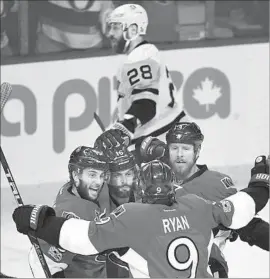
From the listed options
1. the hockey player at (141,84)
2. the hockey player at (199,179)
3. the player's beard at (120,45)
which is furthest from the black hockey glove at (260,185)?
the player's beard at (120,45)

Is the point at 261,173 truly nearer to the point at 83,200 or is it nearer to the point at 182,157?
the point at 182,157

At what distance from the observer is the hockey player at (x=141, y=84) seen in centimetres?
401

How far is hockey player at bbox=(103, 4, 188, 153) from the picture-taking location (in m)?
4.01

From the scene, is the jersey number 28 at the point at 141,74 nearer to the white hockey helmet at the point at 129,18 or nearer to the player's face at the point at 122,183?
the white hockey helmet at the point at 129,18

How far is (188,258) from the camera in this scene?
2766mm

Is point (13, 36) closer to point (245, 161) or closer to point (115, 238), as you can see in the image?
point (245, 161)

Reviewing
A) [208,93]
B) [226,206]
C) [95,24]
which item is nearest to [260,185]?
[226,206]

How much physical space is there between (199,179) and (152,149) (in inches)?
16.5

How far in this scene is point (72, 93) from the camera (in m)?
5.91

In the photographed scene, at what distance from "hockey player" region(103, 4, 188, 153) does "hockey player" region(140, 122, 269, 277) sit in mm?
595

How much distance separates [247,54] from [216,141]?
0.42m

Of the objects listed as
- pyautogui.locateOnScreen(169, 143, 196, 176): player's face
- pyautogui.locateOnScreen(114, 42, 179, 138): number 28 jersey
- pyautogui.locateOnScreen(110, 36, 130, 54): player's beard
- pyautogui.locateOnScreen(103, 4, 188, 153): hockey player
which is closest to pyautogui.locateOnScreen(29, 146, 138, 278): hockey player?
pyautogui.locateOnScreen(169, 143, 196, 176): player's face

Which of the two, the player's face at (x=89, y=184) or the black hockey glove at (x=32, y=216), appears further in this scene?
the player's face at (x=89, y=184)

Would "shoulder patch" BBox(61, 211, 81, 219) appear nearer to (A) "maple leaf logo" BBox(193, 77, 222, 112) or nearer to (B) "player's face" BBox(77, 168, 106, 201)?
(B) "player's face" BBox(77, 168, 106, 201)
